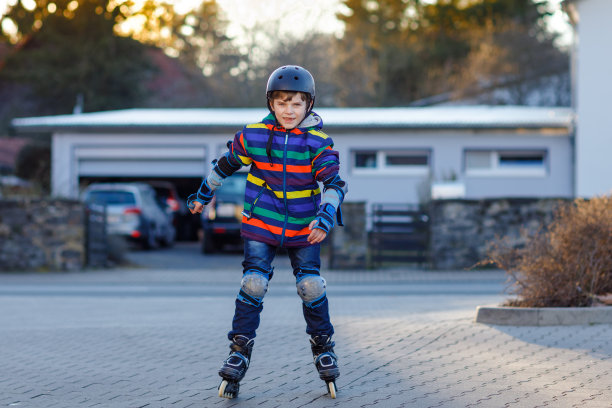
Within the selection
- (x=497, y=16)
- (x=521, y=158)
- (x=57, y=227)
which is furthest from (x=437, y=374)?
(x=497, y=16)

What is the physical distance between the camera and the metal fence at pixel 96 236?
18.7 m

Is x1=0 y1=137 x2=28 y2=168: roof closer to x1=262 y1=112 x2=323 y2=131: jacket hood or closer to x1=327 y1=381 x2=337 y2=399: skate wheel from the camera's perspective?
x1=262 y1=112 x2=323 y2=131: jacket hood

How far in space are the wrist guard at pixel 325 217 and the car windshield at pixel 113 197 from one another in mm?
18717

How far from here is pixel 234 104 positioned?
140ft

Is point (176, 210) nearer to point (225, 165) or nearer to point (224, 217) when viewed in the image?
point (224, 217)

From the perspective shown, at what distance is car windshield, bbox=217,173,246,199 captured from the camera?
22344 mm

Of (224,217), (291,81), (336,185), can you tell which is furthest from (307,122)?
(224,217)

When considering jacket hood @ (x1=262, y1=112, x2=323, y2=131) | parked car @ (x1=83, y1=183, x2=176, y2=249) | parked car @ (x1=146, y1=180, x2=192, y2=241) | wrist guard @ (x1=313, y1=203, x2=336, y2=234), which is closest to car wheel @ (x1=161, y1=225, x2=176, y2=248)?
parked car @ (x1=83, y1=183, x2=176, y2=249)

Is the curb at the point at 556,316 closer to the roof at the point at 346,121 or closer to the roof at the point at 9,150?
Answer: the roof at the point at 346,121

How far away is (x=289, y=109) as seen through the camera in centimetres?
523

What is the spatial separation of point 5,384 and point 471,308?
5.67 m

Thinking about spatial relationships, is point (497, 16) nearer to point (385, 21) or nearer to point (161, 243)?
point (385, 21)

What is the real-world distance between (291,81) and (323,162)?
443 mm

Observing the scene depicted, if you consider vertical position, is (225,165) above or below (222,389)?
above
